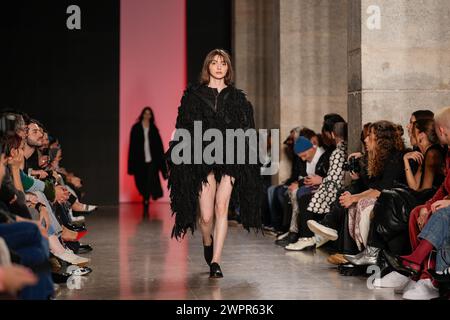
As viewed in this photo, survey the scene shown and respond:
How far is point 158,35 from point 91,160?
232 centimetres

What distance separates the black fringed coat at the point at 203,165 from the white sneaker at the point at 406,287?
4.07 ft

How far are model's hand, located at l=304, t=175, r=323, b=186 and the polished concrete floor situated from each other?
0.63m

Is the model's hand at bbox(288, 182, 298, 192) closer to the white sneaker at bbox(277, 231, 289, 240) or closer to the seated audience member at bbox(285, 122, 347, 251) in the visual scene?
the white sneaker at bbox(277, 231, 289, 240)

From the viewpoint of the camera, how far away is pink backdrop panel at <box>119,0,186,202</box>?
560 inches

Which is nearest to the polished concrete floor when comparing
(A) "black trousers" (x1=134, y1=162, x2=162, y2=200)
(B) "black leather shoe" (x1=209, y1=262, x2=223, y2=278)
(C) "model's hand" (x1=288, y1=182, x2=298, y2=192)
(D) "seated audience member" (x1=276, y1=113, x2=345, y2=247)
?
(B) "black leather shoe" (x1=209, y1=262, x2=223, y2=278)

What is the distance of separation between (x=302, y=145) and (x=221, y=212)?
287 centimetres

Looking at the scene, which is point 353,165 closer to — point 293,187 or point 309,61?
point 293,187

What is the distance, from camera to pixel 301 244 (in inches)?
291

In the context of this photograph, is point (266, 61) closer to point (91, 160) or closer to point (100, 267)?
point (91, 160)

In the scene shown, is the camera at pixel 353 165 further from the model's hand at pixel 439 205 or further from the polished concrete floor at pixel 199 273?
the model's hand at pixel 439 205

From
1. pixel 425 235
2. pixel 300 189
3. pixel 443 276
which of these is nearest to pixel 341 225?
pixel 300 189

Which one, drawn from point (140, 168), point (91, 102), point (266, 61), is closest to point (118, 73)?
point (91, 102)

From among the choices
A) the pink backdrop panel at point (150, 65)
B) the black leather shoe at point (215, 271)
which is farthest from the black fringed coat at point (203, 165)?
the pink backdrop panel at point (150, 65)

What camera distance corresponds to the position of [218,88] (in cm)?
593
